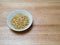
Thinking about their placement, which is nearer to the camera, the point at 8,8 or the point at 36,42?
the point at 36,42

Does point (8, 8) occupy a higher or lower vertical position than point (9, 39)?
higher

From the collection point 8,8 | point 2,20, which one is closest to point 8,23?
point 2,20

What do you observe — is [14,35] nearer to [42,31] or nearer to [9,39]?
[9,39]

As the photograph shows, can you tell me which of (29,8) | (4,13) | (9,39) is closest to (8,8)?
(4,13)

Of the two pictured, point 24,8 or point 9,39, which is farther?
point 24,8

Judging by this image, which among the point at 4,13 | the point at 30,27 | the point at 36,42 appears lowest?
the point at 36,42

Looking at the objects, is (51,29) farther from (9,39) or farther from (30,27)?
(9,39)

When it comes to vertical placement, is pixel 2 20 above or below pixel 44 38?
above
